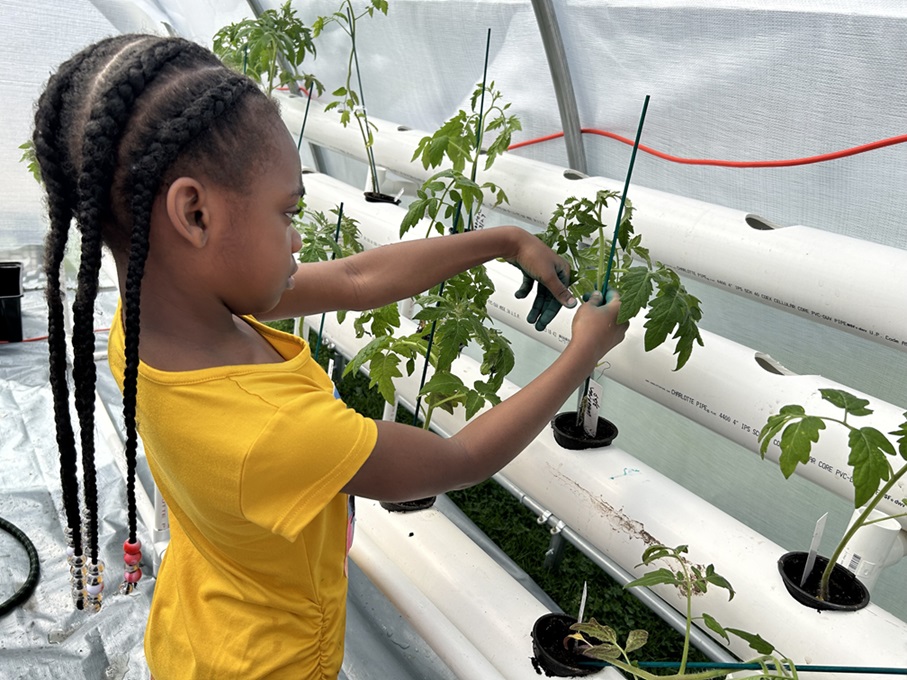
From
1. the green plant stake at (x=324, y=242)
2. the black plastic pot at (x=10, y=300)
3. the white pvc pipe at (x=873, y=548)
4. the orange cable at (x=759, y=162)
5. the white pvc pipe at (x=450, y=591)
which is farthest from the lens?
the black plastic pot at (x=10, y=300)

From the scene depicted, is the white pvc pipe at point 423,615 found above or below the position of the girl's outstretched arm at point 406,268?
below

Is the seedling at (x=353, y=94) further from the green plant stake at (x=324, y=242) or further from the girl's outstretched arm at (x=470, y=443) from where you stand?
the girl's outstretched arm at (x=470, y=443)

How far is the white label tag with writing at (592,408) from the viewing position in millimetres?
1402

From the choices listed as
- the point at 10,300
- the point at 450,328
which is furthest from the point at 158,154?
the point at 10,300

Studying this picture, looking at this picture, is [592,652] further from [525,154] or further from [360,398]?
[360,398]

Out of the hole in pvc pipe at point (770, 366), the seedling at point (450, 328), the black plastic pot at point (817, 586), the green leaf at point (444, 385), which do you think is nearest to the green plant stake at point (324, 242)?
the seedling at point (450, 328)

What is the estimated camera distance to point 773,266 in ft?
4.25

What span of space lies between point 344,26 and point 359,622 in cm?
183

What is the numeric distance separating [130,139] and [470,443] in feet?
1.46

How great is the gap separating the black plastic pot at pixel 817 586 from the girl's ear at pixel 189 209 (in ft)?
3.05

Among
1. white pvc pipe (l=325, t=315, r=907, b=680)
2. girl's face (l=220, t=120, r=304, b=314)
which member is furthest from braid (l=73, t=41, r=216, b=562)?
white pvc pipe (l=325, t=315, r=907, b=680)

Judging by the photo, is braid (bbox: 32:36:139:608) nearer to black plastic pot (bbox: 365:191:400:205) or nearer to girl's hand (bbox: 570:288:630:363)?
girl's hand (bbox: 570:288:630:363)

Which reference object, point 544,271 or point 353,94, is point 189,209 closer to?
point 544,271

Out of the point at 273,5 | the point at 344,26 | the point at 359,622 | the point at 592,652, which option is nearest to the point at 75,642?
the point at 359,622
